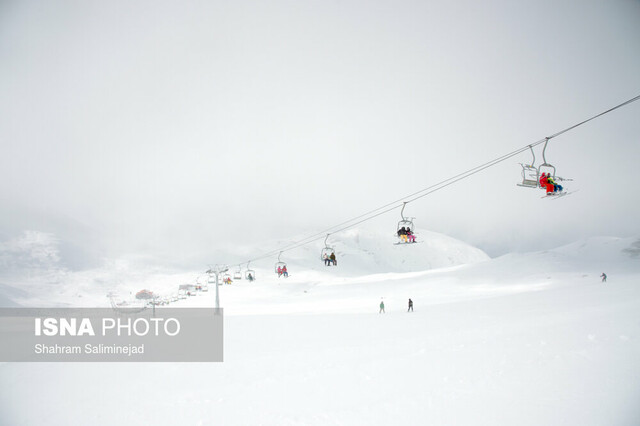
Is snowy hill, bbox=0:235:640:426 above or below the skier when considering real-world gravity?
below

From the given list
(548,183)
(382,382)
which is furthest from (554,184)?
(382,382)

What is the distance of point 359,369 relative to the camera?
11.8m

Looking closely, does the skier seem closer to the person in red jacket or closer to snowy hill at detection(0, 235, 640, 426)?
the person in red jacket

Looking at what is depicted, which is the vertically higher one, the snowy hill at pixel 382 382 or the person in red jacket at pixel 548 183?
the person in red jacket at pixel 548 183

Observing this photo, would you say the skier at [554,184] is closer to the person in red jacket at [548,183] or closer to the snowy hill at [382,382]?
the person in red jacket at [548,183]

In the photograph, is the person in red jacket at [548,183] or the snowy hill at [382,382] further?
the person in red jacket at [548,183]

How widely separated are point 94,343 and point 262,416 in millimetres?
18316

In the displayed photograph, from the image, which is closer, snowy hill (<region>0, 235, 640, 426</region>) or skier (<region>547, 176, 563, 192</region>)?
snowy hill (<region>0, 235, 640, 426</region>)

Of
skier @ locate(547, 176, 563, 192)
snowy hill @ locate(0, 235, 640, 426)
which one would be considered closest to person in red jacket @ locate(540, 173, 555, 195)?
skier @ locate(547, 176, 563, 192)

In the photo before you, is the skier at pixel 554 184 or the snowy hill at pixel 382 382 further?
the skier at pixel 554 184

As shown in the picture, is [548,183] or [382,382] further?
[548,183]

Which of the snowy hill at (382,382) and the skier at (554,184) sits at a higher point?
the skier at (554,184)

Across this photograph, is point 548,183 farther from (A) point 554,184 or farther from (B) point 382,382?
(B) point 382,382

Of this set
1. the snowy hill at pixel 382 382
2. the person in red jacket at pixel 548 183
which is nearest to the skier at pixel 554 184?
the person in red jacket at pixel 548 183
